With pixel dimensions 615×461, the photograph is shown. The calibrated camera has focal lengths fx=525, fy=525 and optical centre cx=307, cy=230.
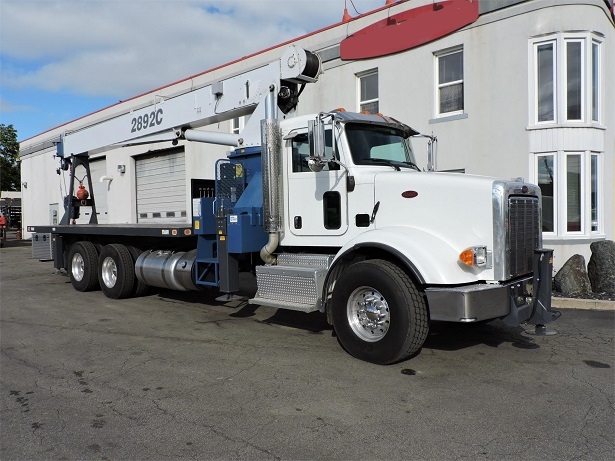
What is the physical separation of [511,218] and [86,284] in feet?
27.2

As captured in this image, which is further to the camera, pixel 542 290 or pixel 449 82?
pixel 449 82

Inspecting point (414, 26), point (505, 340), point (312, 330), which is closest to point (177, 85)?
point (414, 26)

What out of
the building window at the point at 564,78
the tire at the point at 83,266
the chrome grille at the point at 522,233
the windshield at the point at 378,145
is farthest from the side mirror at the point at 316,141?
the building window at the point at 564,78

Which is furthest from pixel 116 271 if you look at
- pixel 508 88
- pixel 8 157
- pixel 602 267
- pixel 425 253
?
pixel 8 157

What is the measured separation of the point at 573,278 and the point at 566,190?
1.92m

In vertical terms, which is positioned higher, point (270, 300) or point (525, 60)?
point (525, 60)

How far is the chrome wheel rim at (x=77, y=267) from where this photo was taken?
10.6 m

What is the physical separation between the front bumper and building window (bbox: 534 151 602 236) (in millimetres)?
5325

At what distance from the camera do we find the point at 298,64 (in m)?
7.21

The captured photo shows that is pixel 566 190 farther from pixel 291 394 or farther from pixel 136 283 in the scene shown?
pixel 136 283

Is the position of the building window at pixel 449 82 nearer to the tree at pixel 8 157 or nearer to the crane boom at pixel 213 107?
the crane boom at pixel 213 107

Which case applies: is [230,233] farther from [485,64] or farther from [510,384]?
[485,64]

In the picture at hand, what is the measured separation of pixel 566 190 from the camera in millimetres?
10375

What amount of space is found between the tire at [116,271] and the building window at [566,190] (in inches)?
318
